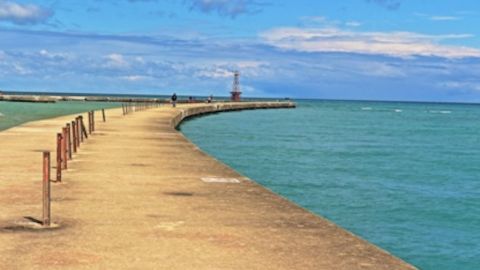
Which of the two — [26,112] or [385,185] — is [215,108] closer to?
[26,112]

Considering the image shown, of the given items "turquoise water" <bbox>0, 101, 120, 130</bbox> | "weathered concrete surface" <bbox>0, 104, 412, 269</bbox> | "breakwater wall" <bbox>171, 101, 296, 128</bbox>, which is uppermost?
"weathered concrete surface" <bbox>0, 104, 412, 269</bbox>

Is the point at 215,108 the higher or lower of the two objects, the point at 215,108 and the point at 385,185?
the higher

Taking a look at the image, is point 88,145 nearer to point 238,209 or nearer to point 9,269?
point 238,209

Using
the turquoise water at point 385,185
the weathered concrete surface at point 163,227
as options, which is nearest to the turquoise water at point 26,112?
the turquoise water at point 385,185

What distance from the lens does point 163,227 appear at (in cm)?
949

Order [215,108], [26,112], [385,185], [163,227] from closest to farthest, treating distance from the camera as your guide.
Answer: [163,227] → [385,185] → [26,112] → [215,108]

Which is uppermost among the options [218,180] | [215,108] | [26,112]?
[218,180]

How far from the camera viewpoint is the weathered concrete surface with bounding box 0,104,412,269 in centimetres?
767

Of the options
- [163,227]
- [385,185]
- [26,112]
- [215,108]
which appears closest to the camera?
[163,227]

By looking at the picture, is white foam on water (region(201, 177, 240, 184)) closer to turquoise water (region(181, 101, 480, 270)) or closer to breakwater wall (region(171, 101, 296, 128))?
turquoise water (region(181, 101, 480, 270))

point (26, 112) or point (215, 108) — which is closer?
point (26, 112)

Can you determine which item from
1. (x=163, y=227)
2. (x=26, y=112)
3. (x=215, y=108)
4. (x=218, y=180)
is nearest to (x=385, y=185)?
(x=218, y=180)

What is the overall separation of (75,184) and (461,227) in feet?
31.6

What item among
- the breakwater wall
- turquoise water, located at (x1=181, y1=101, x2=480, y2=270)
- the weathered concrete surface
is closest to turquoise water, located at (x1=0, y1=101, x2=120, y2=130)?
the breakwater wall
